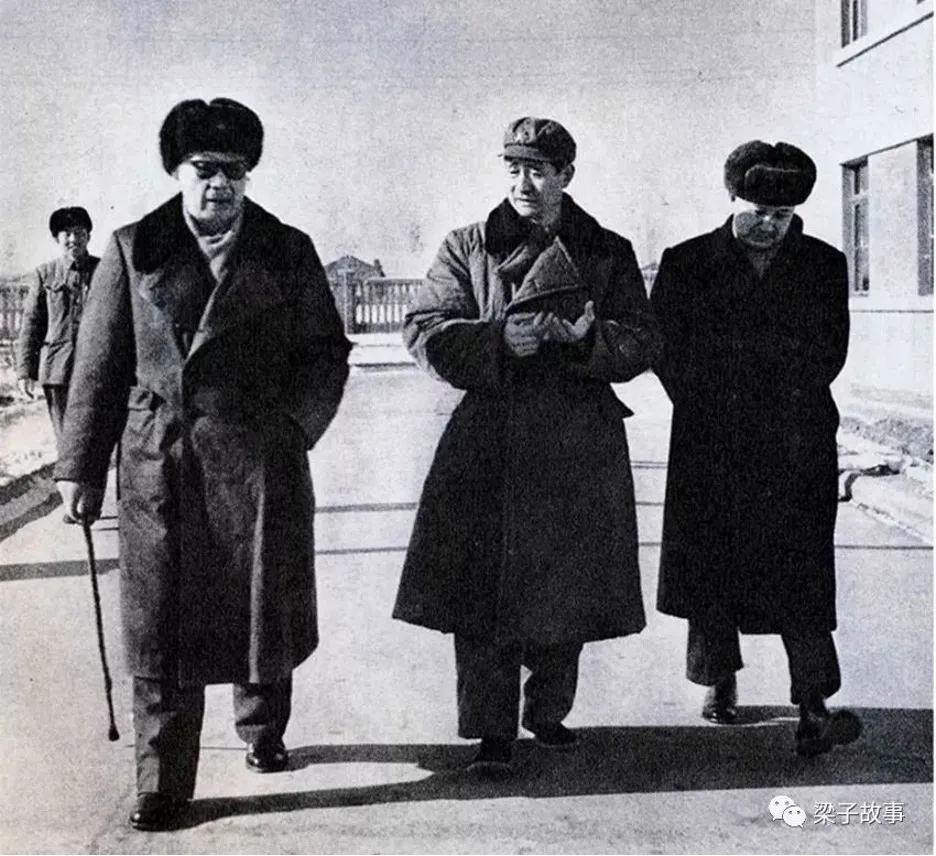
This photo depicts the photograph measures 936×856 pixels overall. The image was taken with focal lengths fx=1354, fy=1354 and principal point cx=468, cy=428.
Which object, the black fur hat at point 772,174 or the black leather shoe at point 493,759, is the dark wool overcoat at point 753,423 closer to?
the black fur hat at point 772,174

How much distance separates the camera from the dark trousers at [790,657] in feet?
13.6

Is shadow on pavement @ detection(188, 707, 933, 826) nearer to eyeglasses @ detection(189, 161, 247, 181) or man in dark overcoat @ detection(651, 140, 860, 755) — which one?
man in dark overcoat @ detection(651, 140, 860, 755)

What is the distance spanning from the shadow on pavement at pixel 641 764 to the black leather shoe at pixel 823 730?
1.2 inches

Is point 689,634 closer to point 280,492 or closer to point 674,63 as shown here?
point 280,492

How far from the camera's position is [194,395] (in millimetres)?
3607

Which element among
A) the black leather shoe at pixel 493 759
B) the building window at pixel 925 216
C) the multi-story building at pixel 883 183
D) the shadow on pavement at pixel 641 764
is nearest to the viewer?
the shadow on pavement at pixel 641 764

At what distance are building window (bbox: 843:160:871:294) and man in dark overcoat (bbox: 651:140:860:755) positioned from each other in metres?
3.93

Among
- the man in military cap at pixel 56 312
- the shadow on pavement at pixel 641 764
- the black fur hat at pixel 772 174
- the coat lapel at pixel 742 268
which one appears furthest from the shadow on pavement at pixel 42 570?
the black fur hat at pixel 772 174

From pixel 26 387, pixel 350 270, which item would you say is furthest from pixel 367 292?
pixel 26 387

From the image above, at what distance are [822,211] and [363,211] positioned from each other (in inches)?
78.0

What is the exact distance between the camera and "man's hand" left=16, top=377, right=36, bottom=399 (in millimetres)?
5723

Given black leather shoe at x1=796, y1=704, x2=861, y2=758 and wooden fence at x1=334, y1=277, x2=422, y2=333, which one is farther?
wooden fence at x1=334, y1=277, x2=422, y2=333

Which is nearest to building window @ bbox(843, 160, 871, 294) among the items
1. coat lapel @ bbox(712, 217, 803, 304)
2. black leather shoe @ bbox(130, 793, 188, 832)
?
coat lapel @ bbox(712, 217, 803, 304)

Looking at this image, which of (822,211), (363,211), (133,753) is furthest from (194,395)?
(822,211)
